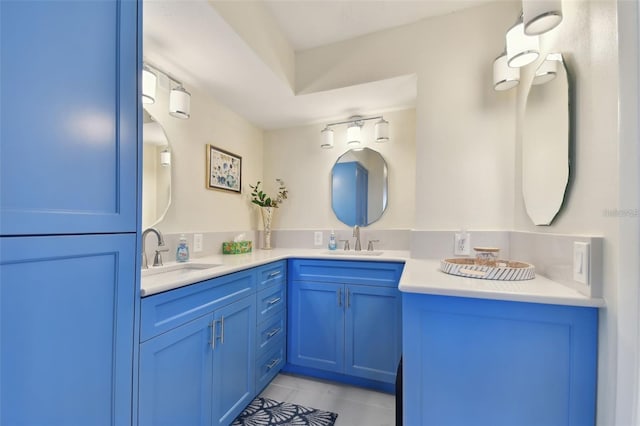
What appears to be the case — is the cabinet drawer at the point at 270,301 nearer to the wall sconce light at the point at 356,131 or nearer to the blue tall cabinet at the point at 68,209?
the blue tall cabinet at the point at 68,209

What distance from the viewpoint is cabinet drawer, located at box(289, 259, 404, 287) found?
5.90ft

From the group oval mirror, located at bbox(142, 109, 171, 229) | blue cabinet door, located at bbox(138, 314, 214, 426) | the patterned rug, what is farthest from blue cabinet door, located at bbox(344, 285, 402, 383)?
oval mirror, located at bbox(142, 109, 171, 229)

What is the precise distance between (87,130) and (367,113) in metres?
2.11

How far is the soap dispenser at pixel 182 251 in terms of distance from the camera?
1.69 metres

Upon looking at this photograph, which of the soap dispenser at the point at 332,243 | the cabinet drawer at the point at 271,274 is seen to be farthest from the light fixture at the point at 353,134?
the cabinet drawer at the point at 271,274

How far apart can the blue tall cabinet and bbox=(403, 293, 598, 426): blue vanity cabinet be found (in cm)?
102

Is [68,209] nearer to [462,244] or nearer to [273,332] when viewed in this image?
[273,332]

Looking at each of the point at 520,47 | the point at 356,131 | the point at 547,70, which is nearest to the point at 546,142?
the point at 547,70

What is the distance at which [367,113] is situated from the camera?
244 cm

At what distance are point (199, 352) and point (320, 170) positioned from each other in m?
1.84

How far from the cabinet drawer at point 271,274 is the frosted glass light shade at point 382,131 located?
130 cm

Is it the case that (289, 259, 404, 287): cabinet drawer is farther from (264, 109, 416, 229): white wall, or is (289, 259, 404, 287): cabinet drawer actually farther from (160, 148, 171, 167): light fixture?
(160, 148, 171, 167): light fixture

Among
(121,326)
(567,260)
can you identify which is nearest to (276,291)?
(121,326)

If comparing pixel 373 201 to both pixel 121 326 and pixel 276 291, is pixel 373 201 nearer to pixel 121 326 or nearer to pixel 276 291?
pixel 276 291
